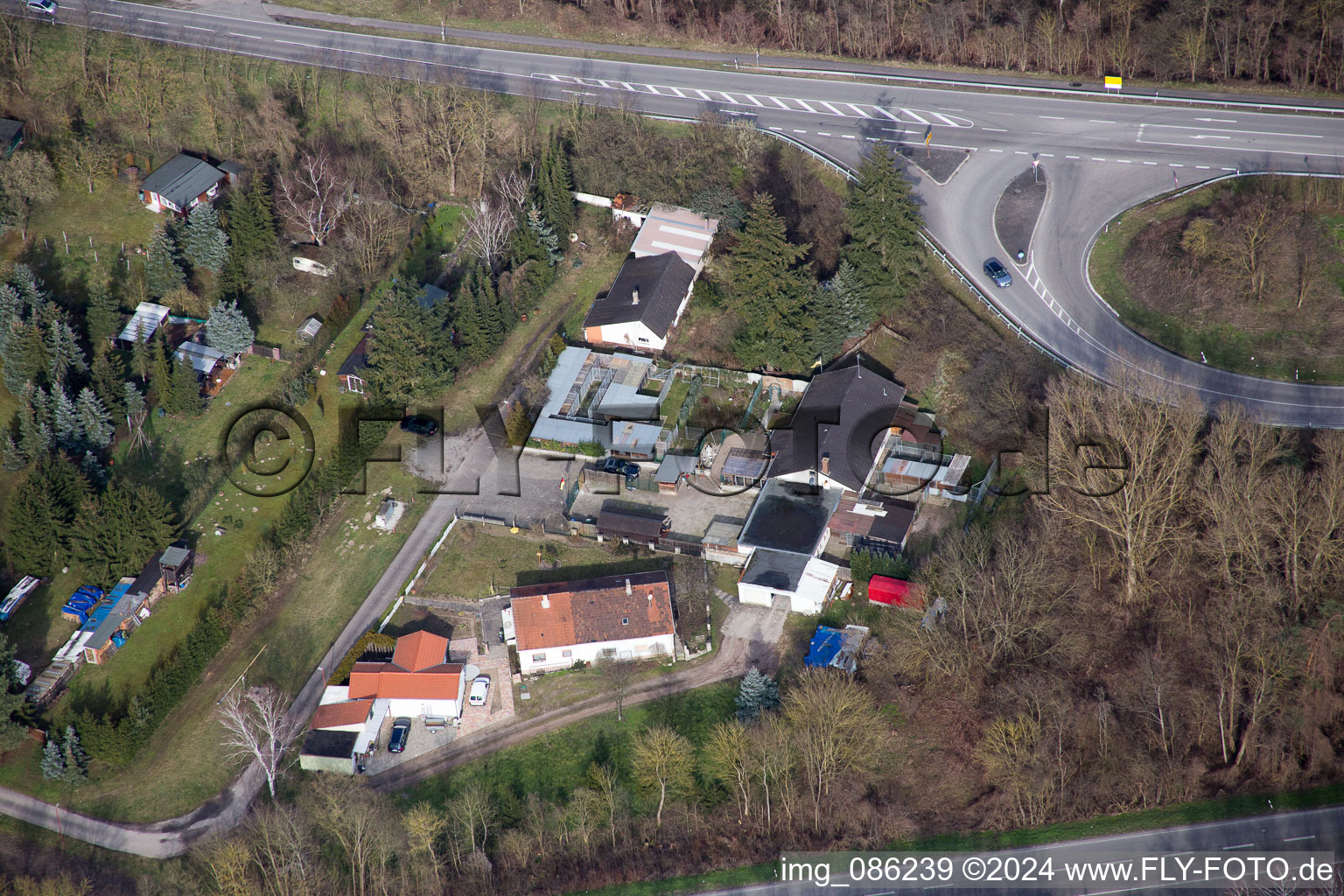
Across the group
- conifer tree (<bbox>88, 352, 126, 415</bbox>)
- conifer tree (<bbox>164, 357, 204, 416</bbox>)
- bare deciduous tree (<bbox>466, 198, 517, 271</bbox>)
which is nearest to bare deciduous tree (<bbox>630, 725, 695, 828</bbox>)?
bare deciduous tree (<bbox>466, 198, 517, 271</bbox>)

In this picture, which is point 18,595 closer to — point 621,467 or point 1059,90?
point 621,467

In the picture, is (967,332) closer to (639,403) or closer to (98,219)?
(639,403)

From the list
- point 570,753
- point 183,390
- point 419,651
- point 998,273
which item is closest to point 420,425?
point 183,390

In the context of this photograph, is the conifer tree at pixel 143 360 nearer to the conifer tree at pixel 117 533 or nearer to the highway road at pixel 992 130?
the conifer tree at pixel 117 533

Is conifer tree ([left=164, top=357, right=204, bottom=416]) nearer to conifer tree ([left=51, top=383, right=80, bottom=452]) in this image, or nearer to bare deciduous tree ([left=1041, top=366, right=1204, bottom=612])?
conifer tree ([left=51, top=383, right=80, bottom=452])

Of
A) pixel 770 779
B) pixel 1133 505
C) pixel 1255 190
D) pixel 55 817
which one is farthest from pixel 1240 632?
pixel 55 817
